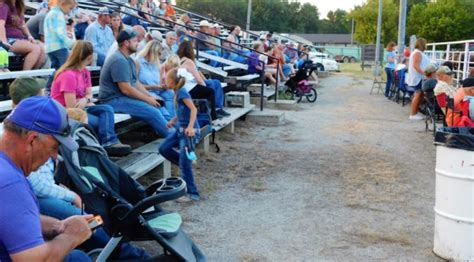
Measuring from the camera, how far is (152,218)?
156 inches

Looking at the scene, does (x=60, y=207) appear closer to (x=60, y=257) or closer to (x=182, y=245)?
(x=182, y=245)

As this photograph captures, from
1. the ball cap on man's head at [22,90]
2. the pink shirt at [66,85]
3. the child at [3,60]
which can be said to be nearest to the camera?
the ball cap on man's head at [22,90]

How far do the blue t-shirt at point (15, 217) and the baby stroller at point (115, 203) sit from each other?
1.25 m

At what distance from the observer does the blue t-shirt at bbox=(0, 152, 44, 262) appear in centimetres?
211

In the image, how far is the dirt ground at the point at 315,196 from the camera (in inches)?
195

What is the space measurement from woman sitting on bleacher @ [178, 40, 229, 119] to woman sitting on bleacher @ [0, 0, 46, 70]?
1940mm

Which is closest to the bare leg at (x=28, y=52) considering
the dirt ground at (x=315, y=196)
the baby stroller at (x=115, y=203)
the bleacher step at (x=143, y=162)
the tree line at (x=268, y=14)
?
the bleacher step at (x=143, y=162)

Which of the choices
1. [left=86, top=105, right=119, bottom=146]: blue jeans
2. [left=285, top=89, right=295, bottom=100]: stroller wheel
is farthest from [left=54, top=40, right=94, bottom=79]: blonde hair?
[left=285, top=89, right=295, bottom=100]: stroller wheel

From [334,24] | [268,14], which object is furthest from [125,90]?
[334,24]

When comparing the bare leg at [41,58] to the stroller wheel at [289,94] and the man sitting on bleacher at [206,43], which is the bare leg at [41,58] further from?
the stroller wheel at [289,94]

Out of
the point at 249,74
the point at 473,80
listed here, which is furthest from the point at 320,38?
the point at 473,80

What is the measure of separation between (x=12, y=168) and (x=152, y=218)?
1.81 m

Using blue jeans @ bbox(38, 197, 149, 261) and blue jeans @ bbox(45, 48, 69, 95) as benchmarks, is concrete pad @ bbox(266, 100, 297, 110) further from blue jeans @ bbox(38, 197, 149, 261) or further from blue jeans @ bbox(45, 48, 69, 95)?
blue jeans @ bbox(38, 197, 149, 261)

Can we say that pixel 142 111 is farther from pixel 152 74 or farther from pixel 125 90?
pixel 152 74
